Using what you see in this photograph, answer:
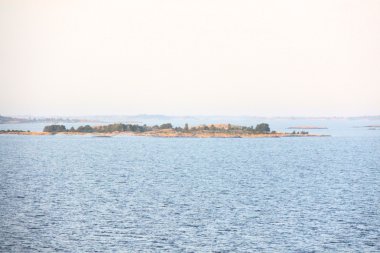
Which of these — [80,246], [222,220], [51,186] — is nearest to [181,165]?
[51,186]

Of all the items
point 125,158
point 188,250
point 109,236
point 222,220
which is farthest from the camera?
point 125,158

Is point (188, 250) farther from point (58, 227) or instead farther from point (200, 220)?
point (58, 227)

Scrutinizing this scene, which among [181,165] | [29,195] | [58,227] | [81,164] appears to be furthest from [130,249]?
[81,164]

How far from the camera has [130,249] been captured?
48281 millimetres

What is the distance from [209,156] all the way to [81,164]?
42300 mm

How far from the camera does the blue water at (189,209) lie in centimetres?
5084

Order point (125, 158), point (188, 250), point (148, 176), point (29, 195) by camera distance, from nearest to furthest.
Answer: point (188, 250) < point (29, 195) < point (148, 176) < point (125, 158)

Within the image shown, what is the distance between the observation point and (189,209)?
66.4 m

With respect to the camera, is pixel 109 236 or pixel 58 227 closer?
pixel 109 236

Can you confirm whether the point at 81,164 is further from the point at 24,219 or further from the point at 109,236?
the point at 109,236

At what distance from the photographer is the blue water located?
5084cm

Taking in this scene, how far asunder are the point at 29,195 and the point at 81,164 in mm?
56024

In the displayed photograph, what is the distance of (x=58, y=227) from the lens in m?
56.2

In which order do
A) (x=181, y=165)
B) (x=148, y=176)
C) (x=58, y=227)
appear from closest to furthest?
(x=58, y=227)
(x=148, y=176)
(x=181, y=165)
